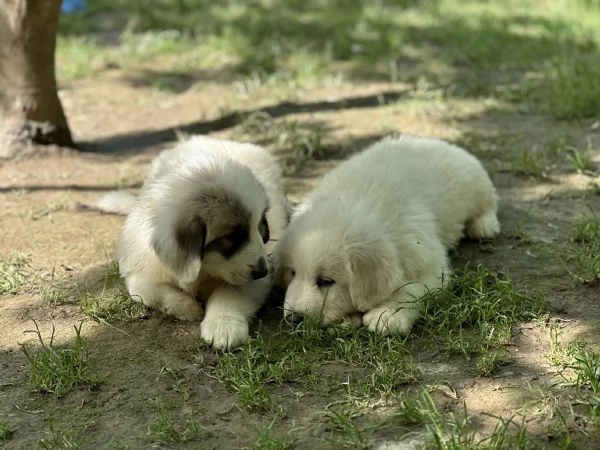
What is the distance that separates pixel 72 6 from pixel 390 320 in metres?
8.98

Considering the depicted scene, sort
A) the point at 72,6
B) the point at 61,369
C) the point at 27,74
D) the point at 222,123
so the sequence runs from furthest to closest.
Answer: the point at 72,6 < the point at 222,123 < the point at 27,74 < the point at 61,369

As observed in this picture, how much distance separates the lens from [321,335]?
14.3ft

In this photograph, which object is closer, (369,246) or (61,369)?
(61,369)

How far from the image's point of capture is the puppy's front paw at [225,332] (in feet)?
14.1

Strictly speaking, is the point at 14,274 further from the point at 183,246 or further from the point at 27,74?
the point at 27,74

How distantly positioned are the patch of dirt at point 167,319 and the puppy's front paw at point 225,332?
89 millimetres

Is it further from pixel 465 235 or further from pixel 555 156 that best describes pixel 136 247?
pixel 555 156

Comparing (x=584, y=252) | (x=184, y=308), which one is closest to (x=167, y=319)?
(x=184, y=308)

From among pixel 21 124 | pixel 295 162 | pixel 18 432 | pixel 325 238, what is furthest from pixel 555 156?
pixel 18 432

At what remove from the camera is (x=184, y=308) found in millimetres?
4598

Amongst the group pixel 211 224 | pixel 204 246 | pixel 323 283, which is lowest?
pixel 323 283

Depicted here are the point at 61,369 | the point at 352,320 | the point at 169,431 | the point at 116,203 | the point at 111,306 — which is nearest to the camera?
the point at 169,431

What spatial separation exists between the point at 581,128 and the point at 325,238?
406 cm

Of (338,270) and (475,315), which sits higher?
(338,270)
